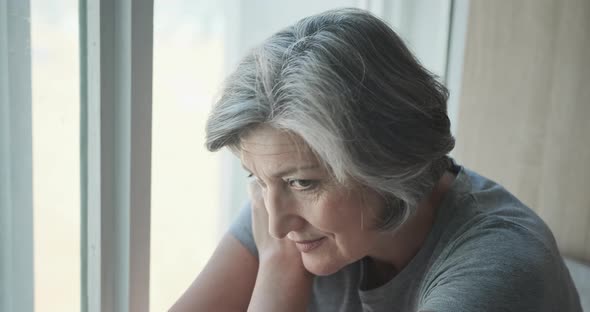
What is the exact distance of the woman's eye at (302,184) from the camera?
85 centimetres

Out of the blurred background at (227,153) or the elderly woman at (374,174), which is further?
the blurred background at (227,153)

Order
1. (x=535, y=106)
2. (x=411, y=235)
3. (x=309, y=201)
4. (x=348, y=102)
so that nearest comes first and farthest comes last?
1. (x=348, y=102)
2. (x=309, y=201)
3. (x=411, y=235)
4. (x=535, y=106)

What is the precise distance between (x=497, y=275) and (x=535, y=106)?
0.88 meters

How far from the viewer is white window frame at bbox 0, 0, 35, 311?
3.33 ft

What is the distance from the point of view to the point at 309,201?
0.88 meters

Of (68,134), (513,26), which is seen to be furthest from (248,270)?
(513,26)

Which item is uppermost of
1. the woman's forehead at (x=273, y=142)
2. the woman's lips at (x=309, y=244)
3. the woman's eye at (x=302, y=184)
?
the woman's forehead at (x=273, y=142)

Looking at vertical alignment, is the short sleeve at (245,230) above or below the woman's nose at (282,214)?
below

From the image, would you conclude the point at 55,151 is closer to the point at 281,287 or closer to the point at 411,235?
the point at 281,287

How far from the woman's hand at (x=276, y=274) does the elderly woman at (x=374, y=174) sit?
0.43 ft

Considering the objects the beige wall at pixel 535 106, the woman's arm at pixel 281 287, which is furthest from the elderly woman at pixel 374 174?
the beige wall at pixel 535 106

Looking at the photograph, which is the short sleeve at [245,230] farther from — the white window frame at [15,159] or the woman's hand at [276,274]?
the white window frame at [15,159]

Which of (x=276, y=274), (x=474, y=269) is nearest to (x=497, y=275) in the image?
(x=474, y=269)

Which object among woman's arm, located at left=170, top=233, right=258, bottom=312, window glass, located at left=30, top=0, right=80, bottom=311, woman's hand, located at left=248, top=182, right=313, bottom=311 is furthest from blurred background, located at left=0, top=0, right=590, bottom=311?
woman's hand, located at left=248, top=182, right=313, bottom=311
